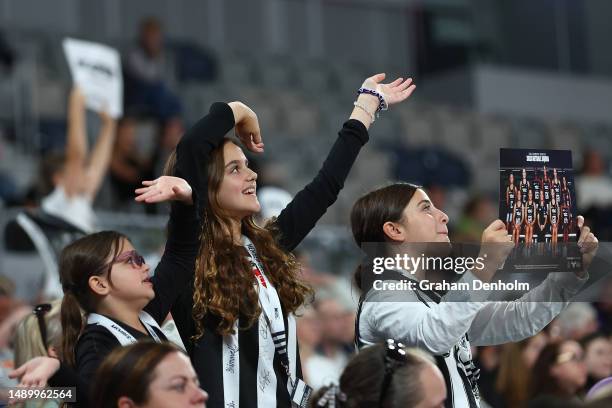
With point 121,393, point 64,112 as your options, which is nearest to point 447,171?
point 64,112

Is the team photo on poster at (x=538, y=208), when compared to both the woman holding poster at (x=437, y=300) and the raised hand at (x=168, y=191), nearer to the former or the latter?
the woman holding poster at (x=437, y=300)

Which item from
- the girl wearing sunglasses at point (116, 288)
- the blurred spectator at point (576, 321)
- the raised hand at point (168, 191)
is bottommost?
the blurred spectator at point (576, 321)

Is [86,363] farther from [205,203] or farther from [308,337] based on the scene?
[308,337]

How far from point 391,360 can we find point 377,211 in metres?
0.63

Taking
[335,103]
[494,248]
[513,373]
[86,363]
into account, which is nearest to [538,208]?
[494,248]

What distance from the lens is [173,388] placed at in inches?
95.3

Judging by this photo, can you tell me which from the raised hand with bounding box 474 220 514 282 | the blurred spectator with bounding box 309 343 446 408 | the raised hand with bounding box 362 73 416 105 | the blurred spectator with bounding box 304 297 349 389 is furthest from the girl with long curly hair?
the blurred spectator with bounding box 304 297 349 389

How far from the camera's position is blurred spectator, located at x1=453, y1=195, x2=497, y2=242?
8047mm

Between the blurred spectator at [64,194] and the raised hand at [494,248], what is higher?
the blurred spectator at [64,194]

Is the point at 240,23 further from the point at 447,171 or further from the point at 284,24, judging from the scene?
the point at 447,171

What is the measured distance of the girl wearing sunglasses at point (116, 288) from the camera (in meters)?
2.91

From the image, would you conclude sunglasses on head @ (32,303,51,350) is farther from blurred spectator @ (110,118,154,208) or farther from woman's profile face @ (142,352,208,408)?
blurred spectator @ (110,118,154,208)

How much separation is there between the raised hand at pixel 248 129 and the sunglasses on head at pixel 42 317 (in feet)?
2.65

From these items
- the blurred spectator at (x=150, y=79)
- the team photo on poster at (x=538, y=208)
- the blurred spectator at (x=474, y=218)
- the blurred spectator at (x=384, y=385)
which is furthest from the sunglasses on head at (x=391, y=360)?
the blurred spectator at (x=150, y=79)
